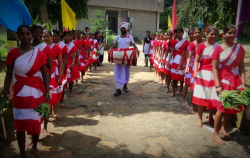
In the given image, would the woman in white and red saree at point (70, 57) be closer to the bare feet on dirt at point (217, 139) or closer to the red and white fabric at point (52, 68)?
the red and white fabric at point (52, 68)

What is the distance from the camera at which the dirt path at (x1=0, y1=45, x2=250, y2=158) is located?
3029 mm

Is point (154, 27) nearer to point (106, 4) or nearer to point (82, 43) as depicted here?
point (106, 4)

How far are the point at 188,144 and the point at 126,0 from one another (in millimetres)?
23753

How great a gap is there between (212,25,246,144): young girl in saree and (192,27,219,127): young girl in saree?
9.9 inches

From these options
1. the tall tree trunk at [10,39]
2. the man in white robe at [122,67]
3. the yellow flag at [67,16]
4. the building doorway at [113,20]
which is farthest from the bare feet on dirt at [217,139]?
the building doorway at [113,20]

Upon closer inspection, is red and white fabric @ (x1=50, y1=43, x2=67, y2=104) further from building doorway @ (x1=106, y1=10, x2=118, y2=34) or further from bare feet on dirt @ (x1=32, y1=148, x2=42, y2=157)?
building doorway @ (x1=106, y1=10, x2=118, y2=34)

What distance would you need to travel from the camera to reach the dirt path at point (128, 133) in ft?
9.94

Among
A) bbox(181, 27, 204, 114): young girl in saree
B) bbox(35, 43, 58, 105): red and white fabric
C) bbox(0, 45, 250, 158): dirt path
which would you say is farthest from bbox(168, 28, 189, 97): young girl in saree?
bbox(35, 43, 58, 105): red and white fabric

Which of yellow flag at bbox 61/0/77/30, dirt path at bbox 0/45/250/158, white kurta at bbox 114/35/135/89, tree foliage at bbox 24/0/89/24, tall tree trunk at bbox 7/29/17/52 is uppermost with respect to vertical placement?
tree foliage at bbox 24/0/89/24

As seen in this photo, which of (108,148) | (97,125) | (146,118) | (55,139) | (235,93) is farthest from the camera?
(146,118)

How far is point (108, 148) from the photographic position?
3.13 m

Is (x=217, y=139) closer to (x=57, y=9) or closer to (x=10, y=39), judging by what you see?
(x=10, y=39)

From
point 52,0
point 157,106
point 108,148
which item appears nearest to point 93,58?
point 52,0

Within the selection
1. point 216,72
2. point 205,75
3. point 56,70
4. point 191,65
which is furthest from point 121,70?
point 216,72
